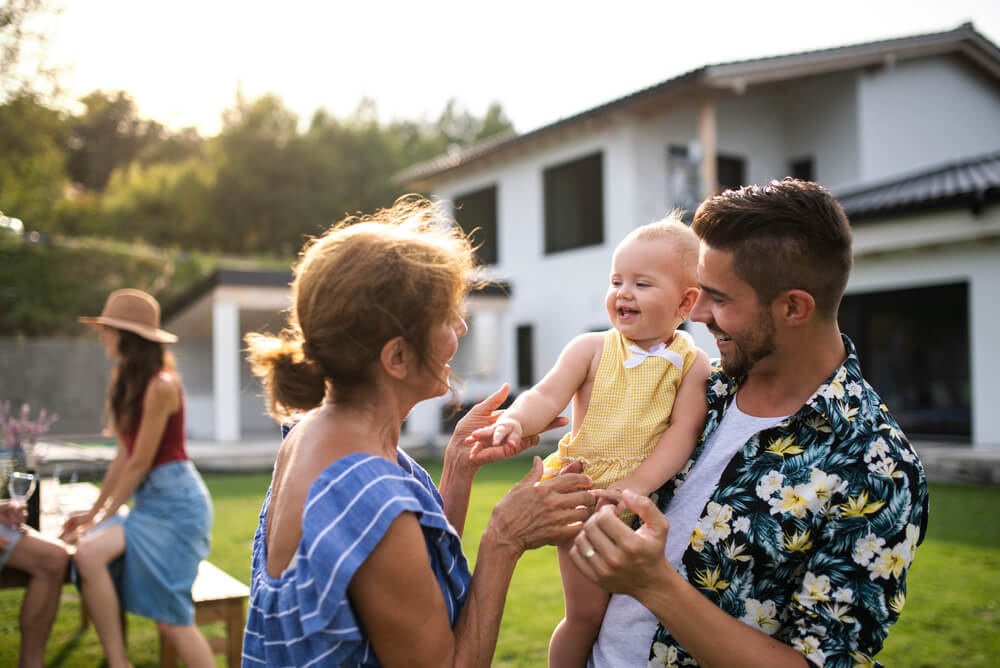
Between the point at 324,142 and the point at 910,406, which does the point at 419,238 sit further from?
the point at 324,142

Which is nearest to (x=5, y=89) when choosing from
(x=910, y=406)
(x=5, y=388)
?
(x=5, y=388)

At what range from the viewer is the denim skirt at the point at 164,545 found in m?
3.94

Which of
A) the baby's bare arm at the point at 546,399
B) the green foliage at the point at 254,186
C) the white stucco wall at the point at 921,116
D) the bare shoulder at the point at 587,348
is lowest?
the baby's bare arm at the point at 546,399

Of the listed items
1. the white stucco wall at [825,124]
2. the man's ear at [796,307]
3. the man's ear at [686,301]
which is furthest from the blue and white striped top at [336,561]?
the white stucco wall at [825,124]

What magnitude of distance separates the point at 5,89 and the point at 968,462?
77.9ft

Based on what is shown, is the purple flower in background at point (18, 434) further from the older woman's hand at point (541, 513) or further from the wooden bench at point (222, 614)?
the older woman's hand at point (541, 513)

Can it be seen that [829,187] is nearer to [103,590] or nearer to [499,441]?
[103,590]

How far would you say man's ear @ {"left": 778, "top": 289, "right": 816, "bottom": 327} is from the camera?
167cm

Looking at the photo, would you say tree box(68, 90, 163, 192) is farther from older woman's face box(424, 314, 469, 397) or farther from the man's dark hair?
the man's dark hair

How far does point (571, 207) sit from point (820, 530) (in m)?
15.5

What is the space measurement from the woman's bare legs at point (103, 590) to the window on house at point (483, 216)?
48.0 feet

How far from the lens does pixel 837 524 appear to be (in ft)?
4.94

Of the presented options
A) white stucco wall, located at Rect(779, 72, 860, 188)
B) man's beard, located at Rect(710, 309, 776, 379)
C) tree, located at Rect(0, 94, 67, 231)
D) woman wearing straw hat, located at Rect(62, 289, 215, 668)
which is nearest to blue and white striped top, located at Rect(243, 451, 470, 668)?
man's beard, located at Rect(710, 309, 776, 379)

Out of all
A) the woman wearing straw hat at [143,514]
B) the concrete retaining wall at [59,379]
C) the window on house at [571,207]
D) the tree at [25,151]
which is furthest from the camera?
the tree at [25,151]
